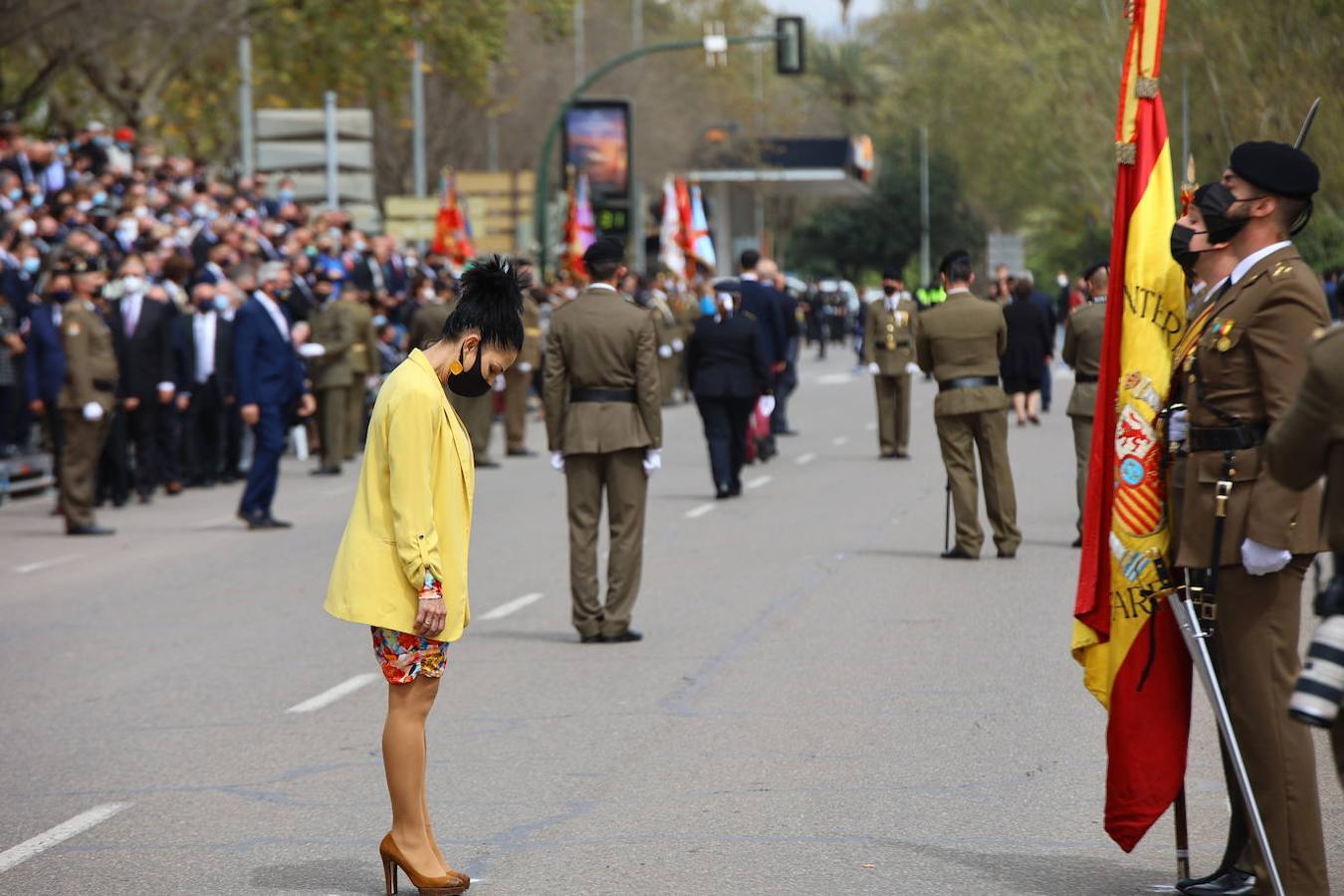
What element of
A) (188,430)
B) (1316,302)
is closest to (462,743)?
(1316,302)

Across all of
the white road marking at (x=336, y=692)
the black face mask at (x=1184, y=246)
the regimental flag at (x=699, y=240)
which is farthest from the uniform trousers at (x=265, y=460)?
the regimental flag at (x=699, y=240)

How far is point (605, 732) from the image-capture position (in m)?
8.98

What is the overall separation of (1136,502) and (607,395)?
540cm

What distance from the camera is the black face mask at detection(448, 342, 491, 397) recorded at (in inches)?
259

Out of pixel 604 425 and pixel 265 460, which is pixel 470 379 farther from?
pixel 265 460

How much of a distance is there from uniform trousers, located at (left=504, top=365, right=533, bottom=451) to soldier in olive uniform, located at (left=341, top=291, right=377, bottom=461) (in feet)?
5.62

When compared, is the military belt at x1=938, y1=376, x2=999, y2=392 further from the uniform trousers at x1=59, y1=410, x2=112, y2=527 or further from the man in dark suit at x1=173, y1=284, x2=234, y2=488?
the man in dark suit at x1=173, y1=284, x2=234, y2=488

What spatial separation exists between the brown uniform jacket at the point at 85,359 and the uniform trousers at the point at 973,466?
7.32m

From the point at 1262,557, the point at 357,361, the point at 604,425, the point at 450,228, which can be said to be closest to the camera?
the point at 1262,557

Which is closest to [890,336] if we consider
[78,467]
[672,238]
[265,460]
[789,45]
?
[265,460]

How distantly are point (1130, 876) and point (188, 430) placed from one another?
1635 centimetres

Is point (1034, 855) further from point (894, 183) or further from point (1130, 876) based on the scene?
point (894, 183)

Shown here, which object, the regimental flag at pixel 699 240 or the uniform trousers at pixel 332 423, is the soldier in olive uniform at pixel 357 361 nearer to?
the uniform trousers at pixel 332 423

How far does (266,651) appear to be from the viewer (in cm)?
1145
